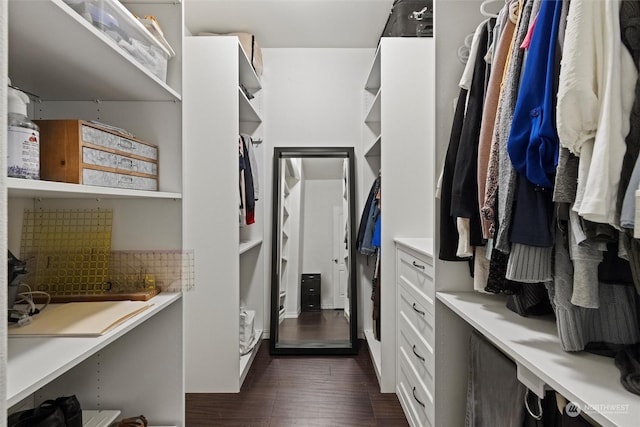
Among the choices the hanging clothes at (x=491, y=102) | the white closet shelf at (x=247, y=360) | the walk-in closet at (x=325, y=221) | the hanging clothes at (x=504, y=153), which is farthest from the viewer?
the white closet shelf at (x=247, y=360)

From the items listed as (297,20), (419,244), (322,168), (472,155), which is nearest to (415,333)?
(419,244)

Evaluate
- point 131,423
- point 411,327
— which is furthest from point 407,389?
point 131,423

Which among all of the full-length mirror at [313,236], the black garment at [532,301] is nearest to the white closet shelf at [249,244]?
the full-length mirror at [313,236]

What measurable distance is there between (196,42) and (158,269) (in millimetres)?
1469

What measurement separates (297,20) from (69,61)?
81.4 inches

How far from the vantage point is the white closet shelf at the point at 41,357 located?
685 millimetres

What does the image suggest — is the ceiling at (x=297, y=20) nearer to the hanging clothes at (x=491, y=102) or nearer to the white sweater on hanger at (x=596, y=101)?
the hanging clothes at (x=491, y=102)

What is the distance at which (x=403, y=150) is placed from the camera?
2.18m

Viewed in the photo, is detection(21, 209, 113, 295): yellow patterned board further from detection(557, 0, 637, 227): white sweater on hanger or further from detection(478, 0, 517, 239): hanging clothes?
detection(557, 0, 637, 227): white sweater on hanger

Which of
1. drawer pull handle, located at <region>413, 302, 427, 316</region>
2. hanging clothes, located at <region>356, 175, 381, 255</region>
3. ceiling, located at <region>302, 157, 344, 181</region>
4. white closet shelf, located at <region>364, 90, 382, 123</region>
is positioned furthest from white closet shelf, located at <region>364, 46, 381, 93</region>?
drawer pull handle, located at <region>413, 302, 427, 316</region>

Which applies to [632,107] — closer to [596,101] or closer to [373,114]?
[596,101]

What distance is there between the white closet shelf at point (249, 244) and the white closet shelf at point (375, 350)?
42.8 inches

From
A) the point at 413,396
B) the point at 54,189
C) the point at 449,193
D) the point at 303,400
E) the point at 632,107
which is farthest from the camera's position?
the point at 303,400

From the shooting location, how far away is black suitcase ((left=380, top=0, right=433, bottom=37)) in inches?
88.2
